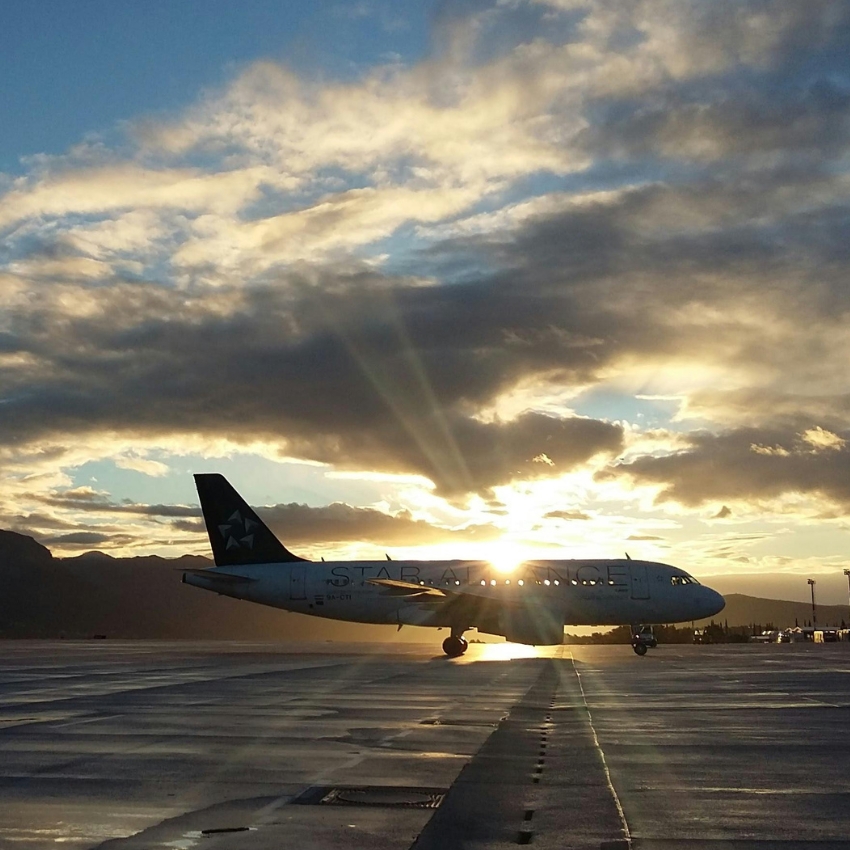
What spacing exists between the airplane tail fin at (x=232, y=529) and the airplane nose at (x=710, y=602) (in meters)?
20.9

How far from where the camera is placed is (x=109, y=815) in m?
7.46

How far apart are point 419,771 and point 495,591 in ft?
140

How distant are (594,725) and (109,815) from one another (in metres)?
8.90

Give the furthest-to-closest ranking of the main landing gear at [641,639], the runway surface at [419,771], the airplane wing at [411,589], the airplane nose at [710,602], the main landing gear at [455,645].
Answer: the airplane nose at [710,602]
the main landing gear at [641,639]
the main landing gear at [455,645]
the airplane wing at [411,589]
the runway surface at [419,771]

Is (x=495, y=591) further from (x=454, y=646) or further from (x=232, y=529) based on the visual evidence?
(x=232, y=529)

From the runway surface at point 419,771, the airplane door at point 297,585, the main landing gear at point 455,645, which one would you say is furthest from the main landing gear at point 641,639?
the runway surface at point 419,771

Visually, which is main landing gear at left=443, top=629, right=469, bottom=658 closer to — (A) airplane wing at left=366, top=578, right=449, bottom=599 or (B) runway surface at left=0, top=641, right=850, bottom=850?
(A) airplane wing at left=366, top=578, right=449, bottom=599

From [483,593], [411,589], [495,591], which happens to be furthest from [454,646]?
[495,591]

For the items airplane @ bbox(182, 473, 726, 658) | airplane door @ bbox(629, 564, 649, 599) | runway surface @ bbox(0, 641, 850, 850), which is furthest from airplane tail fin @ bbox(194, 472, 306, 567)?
runway surface @ bbox(0, 641, 850, 850)

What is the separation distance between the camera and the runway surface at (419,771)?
700 cm

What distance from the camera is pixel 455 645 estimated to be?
50.2 m

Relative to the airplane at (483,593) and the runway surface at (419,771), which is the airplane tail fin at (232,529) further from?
the runway surface at (419,771)

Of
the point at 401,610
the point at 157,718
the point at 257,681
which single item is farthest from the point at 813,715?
the point at 401,610

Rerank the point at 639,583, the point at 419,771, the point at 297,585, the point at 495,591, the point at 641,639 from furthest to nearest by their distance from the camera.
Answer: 1. the point at 297,585
2. the point at 641,639
3. the point at 495,591
4. the point at 639,583
5. the point at 419,771
